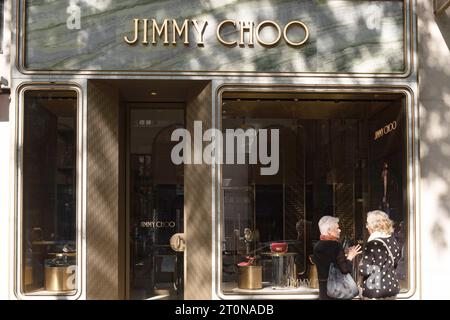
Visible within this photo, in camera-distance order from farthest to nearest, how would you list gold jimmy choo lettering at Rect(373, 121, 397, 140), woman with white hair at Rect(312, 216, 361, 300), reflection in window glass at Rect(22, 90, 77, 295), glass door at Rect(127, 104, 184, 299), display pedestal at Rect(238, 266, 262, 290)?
glass door at Rect(127, 104, 184, 299) → gold jimmy choo lettering at Rect(373, 121, 397, 140) → display pedestal at Rect(238, 266, 262, 290) → reflection in window glass at Rect(22, 90, 77, 295) → woman with white hair at Rect(312, 216, 361, 300)

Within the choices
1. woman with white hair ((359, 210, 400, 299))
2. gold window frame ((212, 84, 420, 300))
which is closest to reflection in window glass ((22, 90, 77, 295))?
gold window frame ((212, 84, 420, 300))

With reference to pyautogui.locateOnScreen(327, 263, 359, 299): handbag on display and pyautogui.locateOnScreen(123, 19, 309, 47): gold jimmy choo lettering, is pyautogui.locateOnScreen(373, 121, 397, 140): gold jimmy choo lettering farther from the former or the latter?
pyautogui.locateOnScreen(327, 263, 359, 299): handbag on display

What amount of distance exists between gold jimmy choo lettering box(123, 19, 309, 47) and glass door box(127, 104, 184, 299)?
1.39 meters

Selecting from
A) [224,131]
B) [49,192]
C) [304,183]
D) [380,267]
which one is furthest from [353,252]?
[49,192]

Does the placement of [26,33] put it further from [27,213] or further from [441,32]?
[441,32]

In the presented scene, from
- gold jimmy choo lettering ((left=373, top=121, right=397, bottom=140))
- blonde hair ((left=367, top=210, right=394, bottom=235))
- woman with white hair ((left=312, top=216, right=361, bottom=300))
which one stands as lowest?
woman with white hair ((left=312, top=216, right=361, bottom=300))

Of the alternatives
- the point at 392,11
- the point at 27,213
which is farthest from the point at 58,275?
the point at 392,11

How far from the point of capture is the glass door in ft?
30.5

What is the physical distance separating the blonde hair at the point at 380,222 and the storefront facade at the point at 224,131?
171mm

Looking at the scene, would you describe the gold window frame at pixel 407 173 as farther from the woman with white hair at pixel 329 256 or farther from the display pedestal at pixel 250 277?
the woman with white hair at pixel 329 256

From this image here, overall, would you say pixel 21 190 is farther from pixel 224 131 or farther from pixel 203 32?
pixel 203 32
